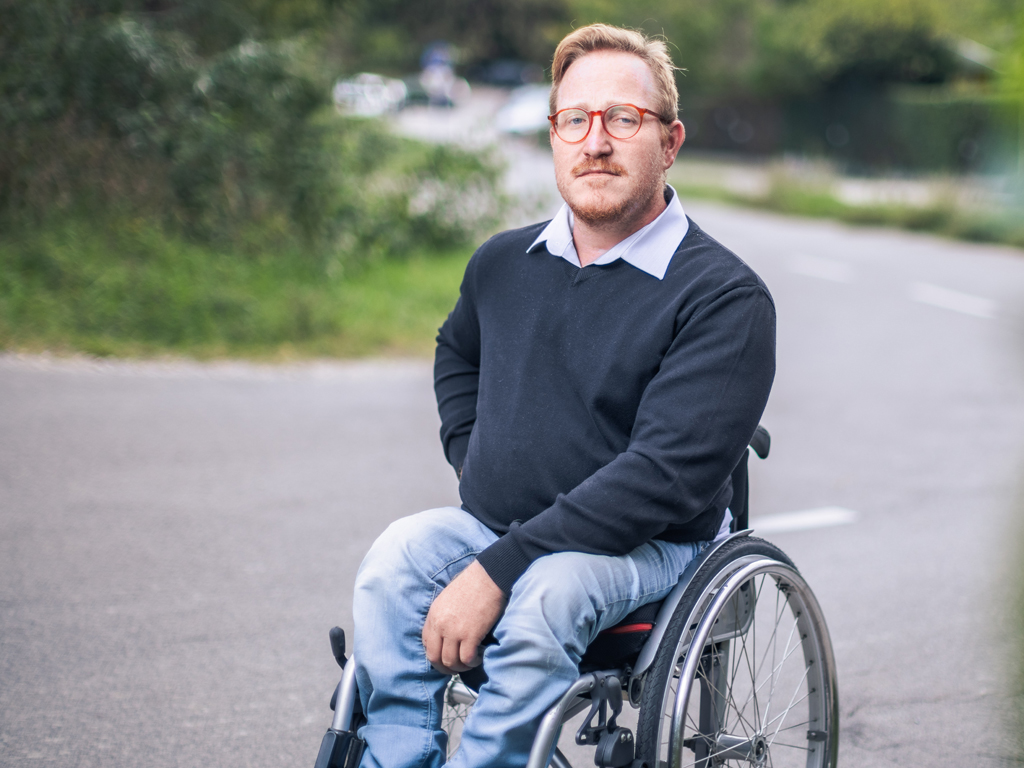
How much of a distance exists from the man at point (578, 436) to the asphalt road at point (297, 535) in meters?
1.05

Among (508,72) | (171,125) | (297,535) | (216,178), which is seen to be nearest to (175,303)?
(216,178)

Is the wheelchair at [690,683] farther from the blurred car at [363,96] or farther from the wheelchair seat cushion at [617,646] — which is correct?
the blurred car at [363,96]

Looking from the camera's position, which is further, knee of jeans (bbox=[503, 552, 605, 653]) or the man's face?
the man's face

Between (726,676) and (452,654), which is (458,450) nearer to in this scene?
(452,654)

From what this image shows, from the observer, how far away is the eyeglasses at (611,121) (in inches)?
95.2

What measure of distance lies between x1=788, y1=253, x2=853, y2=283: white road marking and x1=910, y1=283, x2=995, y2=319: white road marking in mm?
991

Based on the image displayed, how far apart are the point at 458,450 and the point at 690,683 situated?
0.86m

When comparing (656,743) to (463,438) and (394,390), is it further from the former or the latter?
(394,390)

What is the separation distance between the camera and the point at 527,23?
4444 cm

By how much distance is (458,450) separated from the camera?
274 centimetres

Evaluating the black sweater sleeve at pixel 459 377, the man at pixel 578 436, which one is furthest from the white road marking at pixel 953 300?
the man at pixel 578 436

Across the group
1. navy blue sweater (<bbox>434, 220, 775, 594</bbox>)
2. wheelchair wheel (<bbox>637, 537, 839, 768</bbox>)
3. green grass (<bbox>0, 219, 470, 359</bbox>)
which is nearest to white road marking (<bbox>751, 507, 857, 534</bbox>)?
wheelchair wheel (<bbox>637, 537, 839, 768</bbox>)

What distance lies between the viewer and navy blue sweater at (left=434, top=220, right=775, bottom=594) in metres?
2.20

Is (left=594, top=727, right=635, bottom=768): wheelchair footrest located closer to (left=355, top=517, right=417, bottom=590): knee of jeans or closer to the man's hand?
the man's hand
